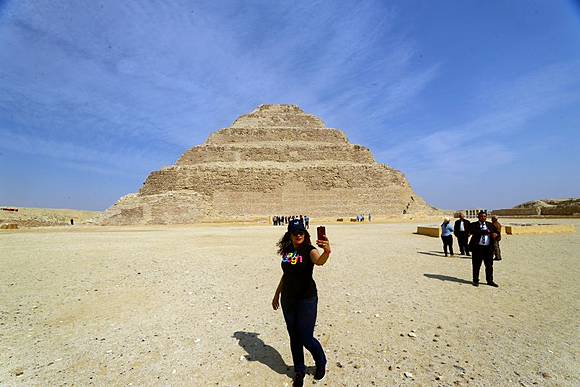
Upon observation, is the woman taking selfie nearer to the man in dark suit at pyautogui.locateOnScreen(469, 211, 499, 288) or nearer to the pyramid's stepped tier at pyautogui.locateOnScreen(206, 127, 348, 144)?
the man in dark suit at pyautogui.locateOnScreen(469, 211, 499, 288)

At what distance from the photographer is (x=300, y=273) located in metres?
3.08

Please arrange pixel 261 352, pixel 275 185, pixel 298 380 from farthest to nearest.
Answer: pixel 275 185
pixel 261 352
pixel 298 380

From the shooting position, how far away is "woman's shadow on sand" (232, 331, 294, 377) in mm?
3307

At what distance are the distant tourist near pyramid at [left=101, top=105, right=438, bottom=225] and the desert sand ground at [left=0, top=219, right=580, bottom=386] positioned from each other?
114 feet

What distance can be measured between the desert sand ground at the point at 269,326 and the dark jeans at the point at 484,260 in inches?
10.9

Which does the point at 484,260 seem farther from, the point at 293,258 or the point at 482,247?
the point at 293,258

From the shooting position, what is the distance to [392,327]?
4.21m

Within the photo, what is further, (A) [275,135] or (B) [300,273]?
(A) [275,135]

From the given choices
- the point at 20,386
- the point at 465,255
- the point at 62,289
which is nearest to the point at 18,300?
the point at 62,289

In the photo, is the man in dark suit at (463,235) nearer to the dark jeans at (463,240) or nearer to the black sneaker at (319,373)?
the dark jeans at (463,240)

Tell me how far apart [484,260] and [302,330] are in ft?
15.3

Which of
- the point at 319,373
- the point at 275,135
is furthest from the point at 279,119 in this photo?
the point at 319,373

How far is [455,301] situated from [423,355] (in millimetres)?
2124

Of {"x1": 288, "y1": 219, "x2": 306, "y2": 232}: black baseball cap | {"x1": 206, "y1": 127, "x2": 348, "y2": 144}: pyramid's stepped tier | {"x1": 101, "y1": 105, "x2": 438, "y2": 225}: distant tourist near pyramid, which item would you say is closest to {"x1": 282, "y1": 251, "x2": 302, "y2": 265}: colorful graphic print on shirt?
{"x1": 288, "y1": 219, "x2": 306, "y2": 232}: black baseball cap
